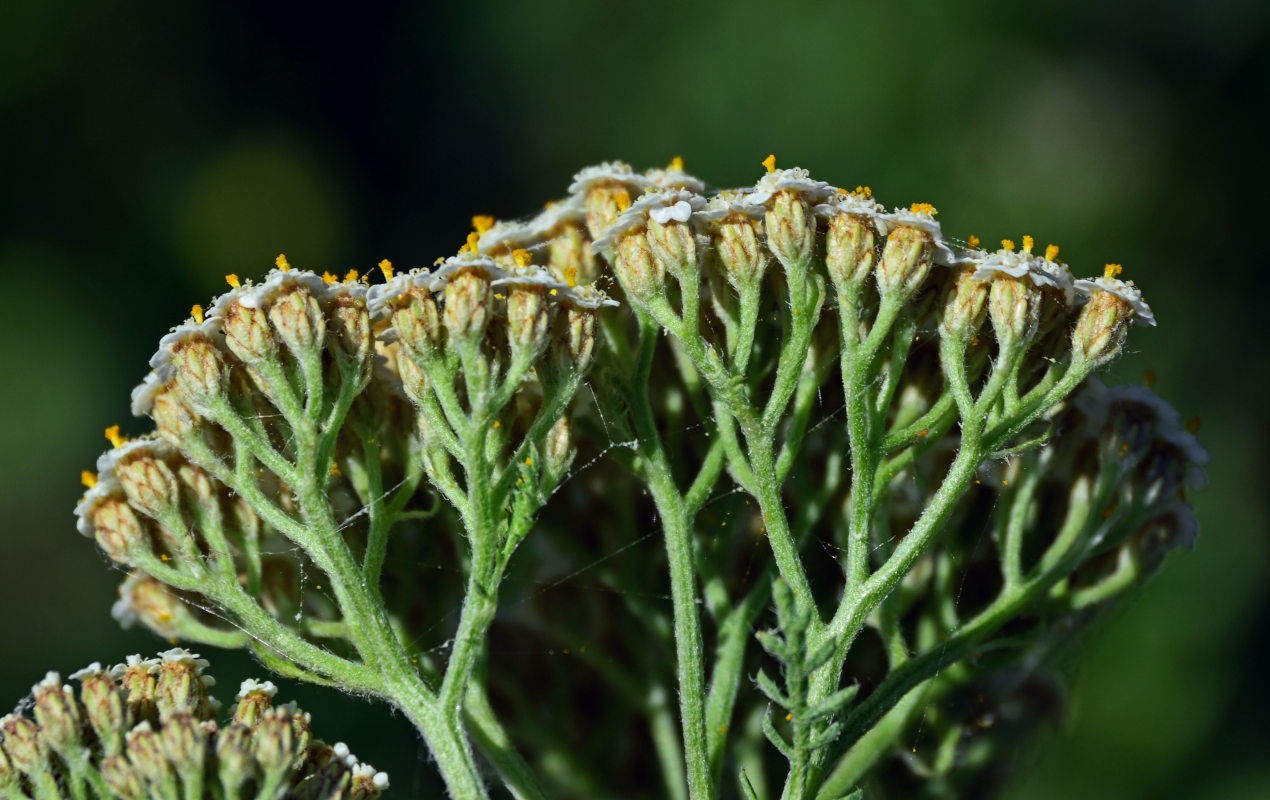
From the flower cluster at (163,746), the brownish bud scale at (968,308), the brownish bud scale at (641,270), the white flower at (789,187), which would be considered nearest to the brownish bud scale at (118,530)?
the flower cluster at (163,746)

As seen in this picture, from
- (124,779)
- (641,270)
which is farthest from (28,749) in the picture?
(641,270)

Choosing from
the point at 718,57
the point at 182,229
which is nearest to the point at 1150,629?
the point at 718,57

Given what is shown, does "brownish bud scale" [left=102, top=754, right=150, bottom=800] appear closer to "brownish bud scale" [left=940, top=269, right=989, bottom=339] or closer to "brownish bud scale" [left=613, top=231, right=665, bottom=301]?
"brownish bud scale" [left=613, top=231, right=665, bottom=301]

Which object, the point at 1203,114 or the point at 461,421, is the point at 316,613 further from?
the point at 1203,114

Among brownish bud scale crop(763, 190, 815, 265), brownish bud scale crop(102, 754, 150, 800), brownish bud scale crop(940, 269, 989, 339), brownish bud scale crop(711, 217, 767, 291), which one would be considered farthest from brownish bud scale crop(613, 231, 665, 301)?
brownish bud scale crop(102, 754, 150, 800)

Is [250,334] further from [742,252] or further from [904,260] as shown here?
[904,260]
